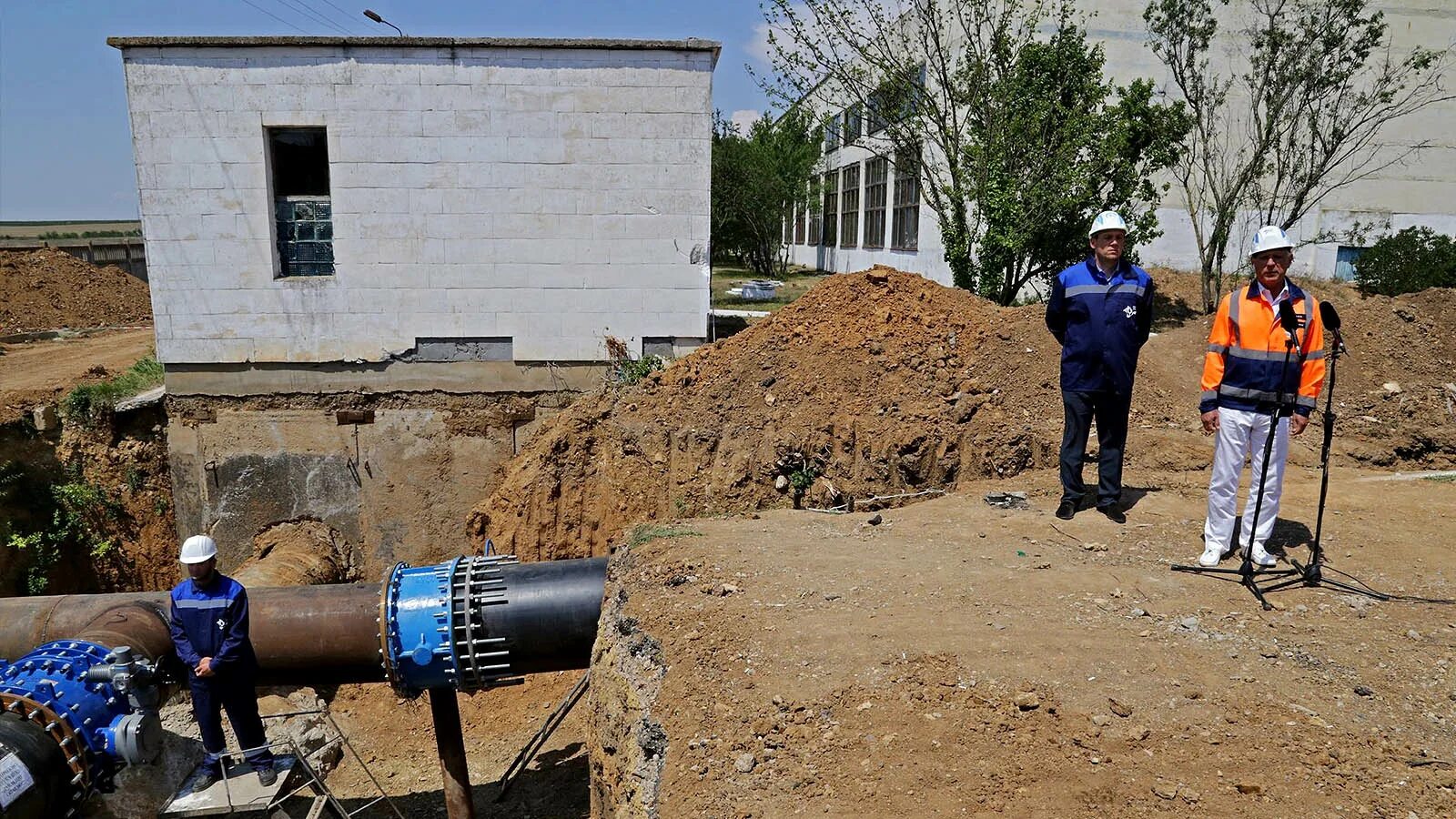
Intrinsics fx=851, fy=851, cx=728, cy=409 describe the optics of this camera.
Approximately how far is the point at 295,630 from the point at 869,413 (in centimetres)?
499

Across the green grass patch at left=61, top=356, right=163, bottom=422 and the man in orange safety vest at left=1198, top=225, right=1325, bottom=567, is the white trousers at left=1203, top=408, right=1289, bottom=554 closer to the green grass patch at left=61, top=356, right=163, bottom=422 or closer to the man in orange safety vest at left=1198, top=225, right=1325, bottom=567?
the man in orange safety vest at left=1198, top=225, right=1325, bottom=567

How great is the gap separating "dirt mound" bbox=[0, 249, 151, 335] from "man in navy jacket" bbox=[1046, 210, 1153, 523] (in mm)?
21664

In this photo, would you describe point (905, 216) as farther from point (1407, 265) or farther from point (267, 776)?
point (267, 776)

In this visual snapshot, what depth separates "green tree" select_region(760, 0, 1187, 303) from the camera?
461 inches

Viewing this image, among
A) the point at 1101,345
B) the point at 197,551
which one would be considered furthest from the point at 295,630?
the point at 1101,345

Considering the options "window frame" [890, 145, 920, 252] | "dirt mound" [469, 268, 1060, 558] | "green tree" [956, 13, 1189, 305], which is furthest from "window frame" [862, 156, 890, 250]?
"dirt mound" [469, 268, 1060, 558]

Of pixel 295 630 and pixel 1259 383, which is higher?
pixel 1259 383

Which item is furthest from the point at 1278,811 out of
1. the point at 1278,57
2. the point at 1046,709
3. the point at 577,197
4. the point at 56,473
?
the point at 1278,57

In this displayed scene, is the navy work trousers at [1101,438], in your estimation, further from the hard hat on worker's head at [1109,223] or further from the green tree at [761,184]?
the green tree at [761,184]

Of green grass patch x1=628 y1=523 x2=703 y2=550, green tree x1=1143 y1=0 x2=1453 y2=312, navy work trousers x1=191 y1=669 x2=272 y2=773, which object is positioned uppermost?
green tree x1=1143 y1=0 x2=1453 y2=312

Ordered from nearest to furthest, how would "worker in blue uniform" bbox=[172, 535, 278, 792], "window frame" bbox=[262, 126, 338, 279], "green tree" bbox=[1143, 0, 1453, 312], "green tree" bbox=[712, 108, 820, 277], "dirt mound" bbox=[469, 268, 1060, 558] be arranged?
"worker in blue uniform" bbox=[172, 535, 278, 792]
"dirt mound" bbox=[469, 268, 1060, 558]
"window frame" bbox=[262, 126, 338, 279]
"green tree" bbox=[1143, 0, 1453, 312]
"green tree" bbox=[712, 108, 820, 277]

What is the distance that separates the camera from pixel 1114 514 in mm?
5562

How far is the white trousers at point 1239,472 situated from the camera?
4637 millimetres

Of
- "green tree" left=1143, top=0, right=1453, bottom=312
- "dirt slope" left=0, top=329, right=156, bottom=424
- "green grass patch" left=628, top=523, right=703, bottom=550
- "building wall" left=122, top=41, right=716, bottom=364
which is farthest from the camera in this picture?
"green tree" left=1143, top=0, right=1453, bottom=312
